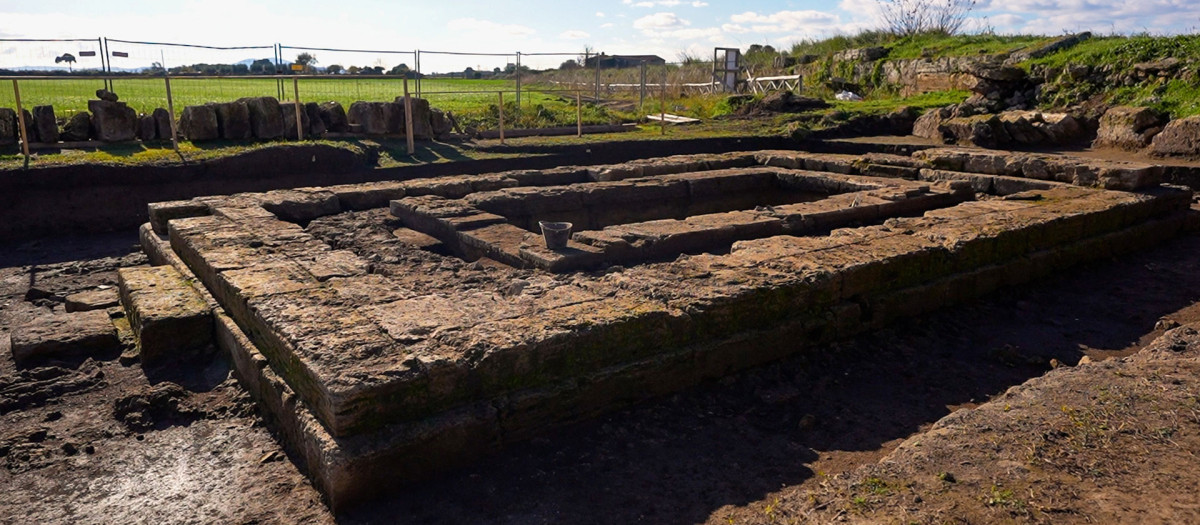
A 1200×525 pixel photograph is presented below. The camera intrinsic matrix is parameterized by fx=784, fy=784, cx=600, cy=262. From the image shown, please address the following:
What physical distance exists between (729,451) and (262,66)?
1983 cm

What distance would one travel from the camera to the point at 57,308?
23.4 ft

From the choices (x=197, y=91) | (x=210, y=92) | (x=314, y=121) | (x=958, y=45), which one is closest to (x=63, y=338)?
(x=314, y=121)

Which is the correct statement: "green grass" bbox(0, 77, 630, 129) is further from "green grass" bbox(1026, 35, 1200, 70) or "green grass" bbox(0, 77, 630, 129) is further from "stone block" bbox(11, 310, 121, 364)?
"stone block" bbox(11, 310, 121, 364)

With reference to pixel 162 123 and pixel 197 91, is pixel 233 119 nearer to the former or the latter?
pixel 162 123

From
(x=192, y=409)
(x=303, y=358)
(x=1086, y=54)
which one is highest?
(x=1086, y=54)

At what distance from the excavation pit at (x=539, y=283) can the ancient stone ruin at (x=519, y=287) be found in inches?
0.7

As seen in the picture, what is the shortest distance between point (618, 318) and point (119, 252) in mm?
7745

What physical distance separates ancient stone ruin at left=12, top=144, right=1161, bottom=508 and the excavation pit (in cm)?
2

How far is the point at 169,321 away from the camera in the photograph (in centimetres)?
556

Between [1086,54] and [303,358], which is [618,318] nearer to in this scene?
[303,358]

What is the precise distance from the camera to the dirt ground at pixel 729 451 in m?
3.36

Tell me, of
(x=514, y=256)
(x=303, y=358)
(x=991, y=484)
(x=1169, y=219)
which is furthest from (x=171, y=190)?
(x=1169, y=219)

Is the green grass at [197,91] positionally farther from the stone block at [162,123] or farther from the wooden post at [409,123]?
the wooden post at [409,123]

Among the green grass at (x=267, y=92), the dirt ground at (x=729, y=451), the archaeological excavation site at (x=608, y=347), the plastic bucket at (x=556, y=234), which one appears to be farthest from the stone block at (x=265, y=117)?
the plastic bucket at (x=556, y=234)
